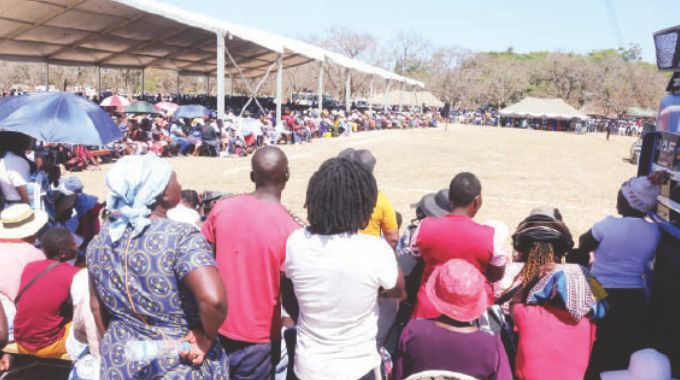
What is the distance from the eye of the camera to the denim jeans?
2.46m

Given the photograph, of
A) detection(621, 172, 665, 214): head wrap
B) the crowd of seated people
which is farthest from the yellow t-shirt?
the crowd of seated people

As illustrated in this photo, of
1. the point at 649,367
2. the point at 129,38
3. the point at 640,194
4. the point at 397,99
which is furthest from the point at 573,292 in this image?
the point at 397,99

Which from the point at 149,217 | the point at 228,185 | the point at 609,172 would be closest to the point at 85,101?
the point at 228,185

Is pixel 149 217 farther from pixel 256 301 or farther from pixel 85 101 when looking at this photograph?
pixel 85 101

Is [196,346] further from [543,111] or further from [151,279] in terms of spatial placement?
[543,111]

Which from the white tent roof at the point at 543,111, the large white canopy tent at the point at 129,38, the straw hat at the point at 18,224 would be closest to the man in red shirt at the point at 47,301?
the straw hat at the point at 18,224

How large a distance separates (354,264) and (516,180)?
1202 centimetres

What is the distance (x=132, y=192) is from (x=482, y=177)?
12.4 metres

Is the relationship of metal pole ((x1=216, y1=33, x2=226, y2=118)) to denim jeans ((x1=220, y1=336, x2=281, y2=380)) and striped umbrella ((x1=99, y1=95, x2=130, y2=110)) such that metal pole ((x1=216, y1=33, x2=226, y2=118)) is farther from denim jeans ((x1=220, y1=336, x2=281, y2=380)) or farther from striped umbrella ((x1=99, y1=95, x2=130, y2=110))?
denim jeans ((x1=220, y1=336, x2=281, y2=380))

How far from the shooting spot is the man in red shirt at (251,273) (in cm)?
240

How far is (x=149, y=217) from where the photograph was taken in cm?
213

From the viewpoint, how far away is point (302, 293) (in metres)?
2.25

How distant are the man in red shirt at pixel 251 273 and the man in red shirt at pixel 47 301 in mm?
1384

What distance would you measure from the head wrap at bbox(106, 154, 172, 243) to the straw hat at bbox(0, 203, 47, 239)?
1967 mm
